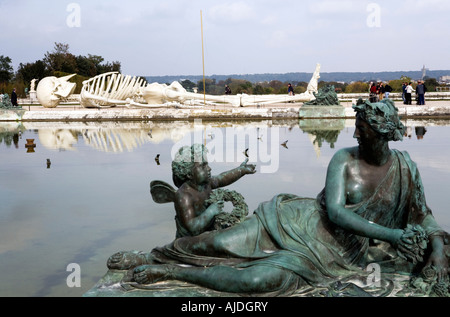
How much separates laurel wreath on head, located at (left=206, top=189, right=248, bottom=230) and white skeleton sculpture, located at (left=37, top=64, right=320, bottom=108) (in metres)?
19.6

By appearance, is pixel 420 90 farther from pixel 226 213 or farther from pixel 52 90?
pixel 226 213

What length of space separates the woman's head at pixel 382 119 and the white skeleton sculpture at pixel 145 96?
2007 cm

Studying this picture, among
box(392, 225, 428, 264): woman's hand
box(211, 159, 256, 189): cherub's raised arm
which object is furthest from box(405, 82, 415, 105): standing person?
box(392, 225, 428, 264): woman's hand

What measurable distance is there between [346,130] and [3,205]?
10.4m

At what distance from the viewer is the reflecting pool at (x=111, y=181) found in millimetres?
5348

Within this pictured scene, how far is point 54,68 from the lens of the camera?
49812 mm

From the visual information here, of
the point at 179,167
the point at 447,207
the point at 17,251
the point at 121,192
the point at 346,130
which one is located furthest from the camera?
the point at 346,130

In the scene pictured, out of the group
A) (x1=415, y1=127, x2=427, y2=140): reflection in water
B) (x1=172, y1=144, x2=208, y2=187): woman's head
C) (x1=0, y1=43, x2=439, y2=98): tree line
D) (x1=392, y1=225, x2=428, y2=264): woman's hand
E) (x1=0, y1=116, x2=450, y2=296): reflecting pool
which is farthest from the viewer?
(x1=0, y1=43, x2=439, y2=98): tree line

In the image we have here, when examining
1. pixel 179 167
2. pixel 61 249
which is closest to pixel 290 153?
pixel 61 249

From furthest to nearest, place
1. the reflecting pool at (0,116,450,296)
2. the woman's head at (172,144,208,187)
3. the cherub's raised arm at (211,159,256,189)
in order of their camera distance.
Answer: the reflecting pool at (0,116,450,296) → the cherub's raised arm at (211,159,256,189) → the woman's head at (172,144,208,187)

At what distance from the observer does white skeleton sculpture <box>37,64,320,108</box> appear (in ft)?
79.0

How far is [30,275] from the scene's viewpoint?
4.86 meters

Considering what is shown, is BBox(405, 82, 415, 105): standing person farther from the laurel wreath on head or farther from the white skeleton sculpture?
the laurel wreath on head
